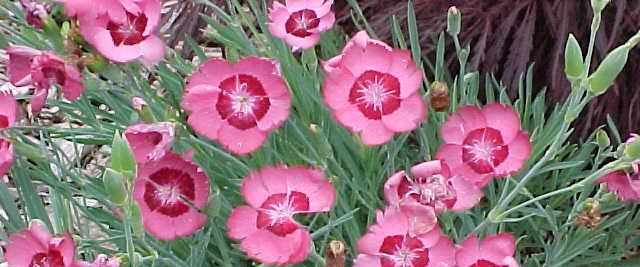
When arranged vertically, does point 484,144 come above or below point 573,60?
below

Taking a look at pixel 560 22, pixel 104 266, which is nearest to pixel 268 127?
pixel 104 266

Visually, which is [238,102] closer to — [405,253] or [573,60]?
[405,253]

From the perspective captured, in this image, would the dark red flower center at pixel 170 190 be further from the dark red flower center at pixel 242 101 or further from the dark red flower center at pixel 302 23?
the dark red flower center at pixel 302 23

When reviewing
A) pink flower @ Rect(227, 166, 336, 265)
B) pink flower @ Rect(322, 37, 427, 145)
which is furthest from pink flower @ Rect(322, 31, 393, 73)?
pink flower @ Rect(227, 166, 336, 265)

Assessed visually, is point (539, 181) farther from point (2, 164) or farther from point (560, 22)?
point (2, 164)

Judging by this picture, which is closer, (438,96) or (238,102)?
(238,102)

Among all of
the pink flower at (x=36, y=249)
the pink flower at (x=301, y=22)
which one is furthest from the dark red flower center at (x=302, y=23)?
the pink flower at (x=36, y=249)

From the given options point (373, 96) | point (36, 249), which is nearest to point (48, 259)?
point (36, 249)
